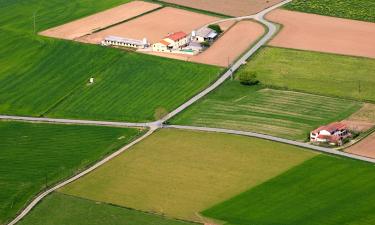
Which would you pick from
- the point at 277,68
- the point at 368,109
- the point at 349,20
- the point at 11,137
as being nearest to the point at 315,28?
the point at 349,20

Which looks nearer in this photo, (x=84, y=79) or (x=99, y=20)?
(x=84, y=79)

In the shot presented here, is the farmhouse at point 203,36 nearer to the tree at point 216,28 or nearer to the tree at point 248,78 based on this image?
the tree at point 216,28

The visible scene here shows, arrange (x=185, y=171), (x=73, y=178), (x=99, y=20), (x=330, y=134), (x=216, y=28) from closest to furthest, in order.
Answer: (x=73, y=178) → (x=185, y=171) → (x=330, y=134) → (x=216, y=28) → (x=99, y=20)

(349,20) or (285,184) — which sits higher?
(349,20)

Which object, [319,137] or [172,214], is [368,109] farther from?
[172,214]

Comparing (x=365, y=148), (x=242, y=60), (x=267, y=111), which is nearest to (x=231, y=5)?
(x=242, y=60)

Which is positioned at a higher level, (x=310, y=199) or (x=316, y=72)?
(x=316, y=72)

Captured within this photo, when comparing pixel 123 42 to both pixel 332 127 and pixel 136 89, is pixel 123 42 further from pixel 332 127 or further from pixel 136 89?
pixel 332 127
